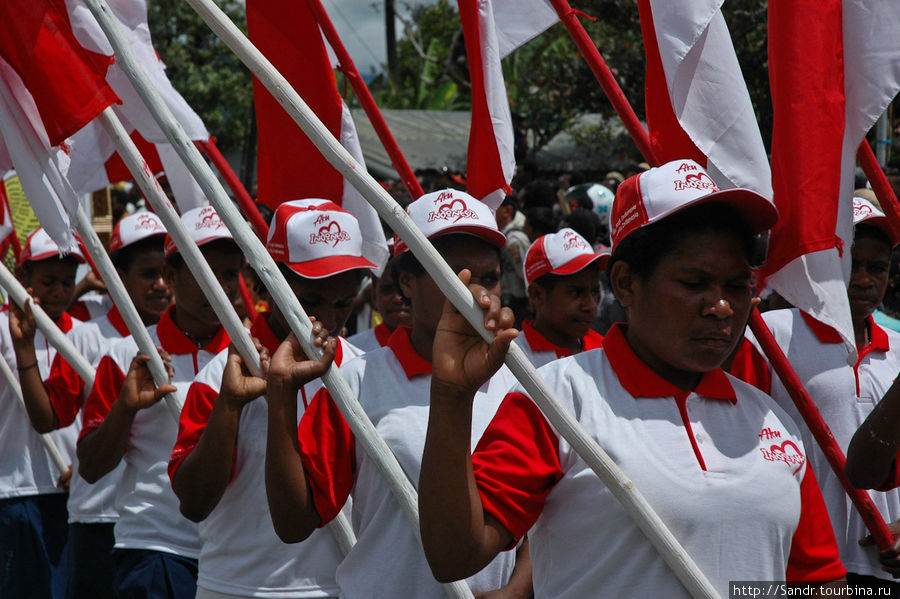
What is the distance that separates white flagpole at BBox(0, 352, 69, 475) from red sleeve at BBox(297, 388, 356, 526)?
3.02 meters

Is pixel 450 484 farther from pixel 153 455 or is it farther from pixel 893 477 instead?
pixel 153 455

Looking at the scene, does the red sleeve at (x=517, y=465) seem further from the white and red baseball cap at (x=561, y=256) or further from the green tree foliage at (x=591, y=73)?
the green tree foliage at (x=591, y=73)

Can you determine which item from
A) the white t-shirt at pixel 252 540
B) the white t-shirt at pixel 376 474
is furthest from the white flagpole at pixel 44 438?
the white t-shirt at pixel 376 474

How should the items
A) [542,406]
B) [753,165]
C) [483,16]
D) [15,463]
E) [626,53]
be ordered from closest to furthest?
[542,406] < [753,165] < [483,16] < [15,463] < [626,53]

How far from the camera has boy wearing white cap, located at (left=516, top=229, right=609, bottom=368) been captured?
4.91m

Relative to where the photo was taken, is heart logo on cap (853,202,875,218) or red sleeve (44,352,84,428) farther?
red sleeve (44,352,84,428)

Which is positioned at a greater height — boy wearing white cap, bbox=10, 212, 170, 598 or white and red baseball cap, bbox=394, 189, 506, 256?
white and red baseball cap, bbox=394, 189, 506, 256

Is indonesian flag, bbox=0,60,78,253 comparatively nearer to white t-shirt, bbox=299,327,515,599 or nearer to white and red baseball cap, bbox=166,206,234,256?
white and red baseball cap, bbox=166,206,234,256

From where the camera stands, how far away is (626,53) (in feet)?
39.1

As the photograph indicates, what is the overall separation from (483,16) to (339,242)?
1031 millimetres

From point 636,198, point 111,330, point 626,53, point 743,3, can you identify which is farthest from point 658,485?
point 626,53

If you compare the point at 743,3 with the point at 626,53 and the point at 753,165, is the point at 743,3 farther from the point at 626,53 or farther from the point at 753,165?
the point at 753,165

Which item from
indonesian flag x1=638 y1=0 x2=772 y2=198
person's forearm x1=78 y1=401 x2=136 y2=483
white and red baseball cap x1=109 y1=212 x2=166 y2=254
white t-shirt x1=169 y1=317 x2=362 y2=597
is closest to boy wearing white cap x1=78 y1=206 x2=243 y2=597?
person's forearm x1=78 y1=401 x2=136 y2=483

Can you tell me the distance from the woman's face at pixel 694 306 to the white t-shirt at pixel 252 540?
1.35 meters
